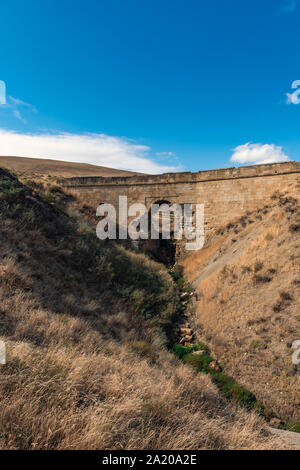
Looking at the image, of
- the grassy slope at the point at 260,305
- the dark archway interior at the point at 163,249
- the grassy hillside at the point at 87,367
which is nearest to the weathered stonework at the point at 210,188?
the dark archway interior at the point at 163,249

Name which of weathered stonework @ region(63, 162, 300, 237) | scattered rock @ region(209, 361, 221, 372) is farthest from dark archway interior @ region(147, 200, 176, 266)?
scattered rock @ region(209, 361, 221, 372)

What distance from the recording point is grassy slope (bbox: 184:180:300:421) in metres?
6.34

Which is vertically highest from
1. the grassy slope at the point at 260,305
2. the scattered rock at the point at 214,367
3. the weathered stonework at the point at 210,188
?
the weathered stonework at the point at 210,188

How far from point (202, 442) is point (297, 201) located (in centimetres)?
1261

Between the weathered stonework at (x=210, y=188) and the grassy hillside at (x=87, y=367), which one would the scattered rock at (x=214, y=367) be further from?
the weathered stonework at (x=210, y=188)

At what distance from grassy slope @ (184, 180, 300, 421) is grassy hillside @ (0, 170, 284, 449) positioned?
6.38 feet

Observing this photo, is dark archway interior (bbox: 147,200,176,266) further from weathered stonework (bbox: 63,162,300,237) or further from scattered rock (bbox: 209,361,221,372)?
scattered rock (bbox: 209,361,221,372)

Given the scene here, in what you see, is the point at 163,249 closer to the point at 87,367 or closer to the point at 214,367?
the point at 214,367

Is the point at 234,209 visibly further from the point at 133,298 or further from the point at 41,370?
the point at 41,370

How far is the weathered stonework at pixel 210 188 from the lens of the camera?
14.2m

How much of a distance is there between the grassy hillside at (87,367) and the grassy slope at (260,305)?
1.94 m

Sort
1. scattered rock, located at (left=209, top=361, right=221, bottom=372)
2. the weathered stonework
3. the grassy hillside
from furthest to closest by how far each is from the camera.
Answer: the weathered stonework, scattered rock, located at (left=209, top=361, right=221, bottom=372), the grassy hillside
